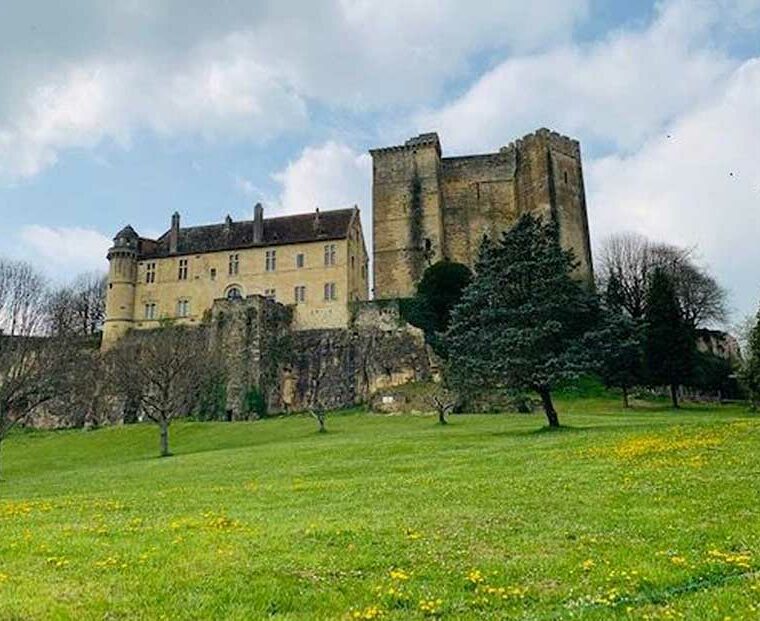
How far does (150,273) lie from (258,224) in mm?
11631

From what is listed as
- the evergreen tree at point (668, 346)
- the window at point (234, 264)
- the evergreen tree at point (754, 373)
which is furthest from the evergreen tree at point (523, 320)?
the window at point (234, 264)

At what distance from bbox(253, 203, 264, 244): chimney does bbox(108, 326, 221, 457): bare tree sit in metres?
12.2

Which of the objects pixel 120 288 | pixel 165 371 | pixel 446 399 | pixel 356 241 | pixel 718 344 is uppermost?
pixel 356 241

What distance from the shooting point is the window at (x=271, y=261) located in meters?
72.7

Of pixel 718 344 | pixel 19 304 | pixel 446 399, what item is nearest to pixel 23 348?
pixel 19 304

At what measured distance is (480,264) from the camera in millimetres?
37031

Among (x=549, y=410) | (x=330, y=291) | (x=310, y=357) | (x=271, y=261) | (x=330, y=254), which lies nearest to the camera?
(x=549, y=410)

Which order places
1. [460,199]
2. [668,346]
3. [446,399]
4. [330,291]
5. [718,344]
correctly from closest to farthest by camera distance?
[446,399], [668,346], [330,291], [718,344], [460,199]

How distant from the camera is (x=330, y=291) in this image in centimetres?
6988

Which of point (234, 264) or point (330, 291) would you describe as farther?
point (234, 264)

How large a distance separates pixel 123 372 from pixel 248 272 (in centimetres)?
2105

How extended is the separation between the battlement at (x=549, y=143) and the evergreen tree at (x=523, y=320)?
137ft

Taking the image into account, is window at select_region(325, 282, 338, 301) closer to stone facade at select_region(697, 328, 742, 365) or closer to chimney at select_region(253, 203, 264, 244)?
chimney at select_region(253, 203, 264, 244)

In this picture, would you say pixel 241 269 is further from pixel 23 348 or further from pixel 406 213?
pixel 23 348
